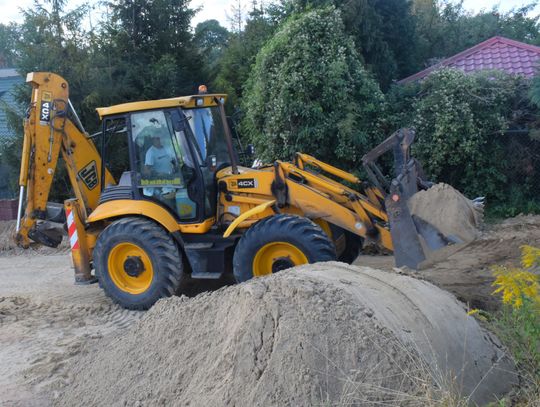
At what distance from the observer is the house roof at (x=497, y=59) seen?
14.3 metres

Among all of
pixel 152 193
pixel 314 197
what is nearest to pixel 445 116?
pixel 314 197

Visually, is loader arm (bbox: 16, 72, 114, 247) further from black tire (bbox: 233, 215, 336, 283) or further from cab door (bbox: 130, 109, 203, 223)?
black tire (bbox: 233, 215, 336, 283)

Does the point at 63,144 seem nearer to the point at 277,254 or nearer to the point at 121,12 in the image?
the point at 277,254

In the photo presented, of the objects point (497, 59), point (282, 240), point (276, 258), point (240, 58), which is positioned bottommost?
point (276, 258)

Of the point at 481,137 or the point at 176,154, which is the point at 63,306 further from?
the point at 481,137

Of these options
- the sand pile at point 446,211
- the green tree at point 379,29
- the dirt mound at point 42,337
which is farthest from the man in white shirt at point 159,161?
the green tree at point 379,29

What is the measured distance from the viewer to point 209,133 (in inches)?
289

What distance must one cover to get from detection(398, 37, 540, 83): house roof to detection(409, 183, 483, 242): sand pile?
8211 millimetres

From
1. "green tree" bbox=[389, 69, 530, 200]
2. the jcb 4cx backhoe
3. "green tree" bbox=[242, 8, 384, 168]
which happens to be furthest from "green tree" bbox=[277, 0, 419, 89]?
the jcb 4cx backhoe

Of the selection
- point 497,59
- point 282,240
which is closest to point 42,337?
point 282,240

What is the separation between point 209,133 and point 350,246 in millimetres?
2256

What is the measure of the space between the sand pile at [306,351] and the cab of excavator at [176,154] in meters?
2.24

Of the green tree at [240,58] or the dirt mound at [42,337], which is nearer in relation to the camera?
the dirt mound at [42,337]

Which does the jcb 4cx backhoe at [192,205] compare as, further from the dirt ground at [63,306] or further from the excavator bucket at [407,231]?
the dirt ground at [63,306]
